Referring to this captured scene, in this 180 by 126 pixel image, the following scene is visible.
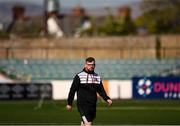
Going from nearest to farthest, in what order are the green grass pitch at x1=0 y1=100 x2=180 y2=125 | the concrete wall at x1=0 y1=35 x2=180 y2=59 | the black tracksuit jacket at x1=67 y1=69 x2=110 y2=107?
the black tracksuit jacket at x1=67 y1=69 x2=110 y2=107 < the green grass pitch at x1=0 y1=100 x2=180 y2=125 < the concrete wall at x1=0 y1=35 x2=180 y2=59

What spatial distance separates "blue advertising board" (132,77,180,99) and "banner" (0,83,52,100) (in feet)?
18.2

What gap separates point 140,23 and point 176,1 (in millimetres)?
13533

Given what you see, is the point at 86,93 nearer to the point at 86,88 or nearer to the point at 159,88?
the point at 86,88

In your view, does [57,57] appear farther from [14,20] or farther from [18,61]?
[14,20]

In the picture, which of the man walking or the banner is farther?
the banner

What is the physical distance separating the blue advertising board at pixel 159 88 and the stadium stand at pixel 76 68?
903 centimetres

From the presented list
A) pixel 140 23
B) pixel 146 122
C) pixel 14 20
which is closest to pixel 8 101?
pixel 146 122

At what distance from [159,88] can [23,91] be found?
318 inches

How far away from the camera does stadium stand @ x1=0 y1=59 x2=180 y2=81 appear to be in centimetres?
5156

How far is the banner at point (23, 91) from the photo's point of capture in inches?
1623

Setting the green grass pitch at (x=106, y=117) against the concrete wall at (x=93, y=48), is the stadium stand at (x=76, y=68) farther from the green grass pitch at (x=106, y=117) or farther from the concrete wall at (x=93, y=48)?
the green grass pitch at (x=106, y=117)

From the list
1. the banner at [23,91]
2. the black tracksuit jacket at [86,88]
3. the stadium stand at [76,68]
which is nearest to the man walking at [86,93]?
the black tracksuit jacket at [86,88]

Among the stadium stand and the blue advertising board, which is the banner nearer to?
the blue advertising board

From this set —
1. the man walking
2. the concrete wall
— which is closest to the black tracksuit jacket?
the man walking
